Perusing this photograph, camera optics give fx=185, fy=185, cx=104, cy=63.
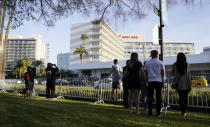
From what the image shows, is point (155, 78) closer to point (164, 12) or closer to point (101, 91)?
point (164, 12)

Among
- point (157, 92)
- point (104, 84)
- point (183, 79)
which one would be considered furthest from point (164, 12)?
point (104, 84)

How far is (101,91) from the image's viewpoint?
895cm

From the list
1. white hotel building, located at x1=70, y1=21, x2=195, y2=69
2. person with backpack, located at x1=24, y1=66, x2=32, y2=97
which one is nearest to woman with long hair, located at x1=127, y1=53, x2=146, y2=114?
person with backpack, located at x1=24, y1=66, x2=32, y2=97

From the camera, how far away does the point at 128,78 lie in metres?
5.61

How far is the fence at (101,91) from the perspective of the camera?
272 inches

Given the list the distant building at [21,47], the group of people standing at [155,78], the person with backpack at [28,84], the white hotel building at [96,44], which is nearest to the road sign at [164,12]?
the group of people standing at [155,78]

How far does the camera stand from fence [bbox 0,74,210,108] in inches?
272

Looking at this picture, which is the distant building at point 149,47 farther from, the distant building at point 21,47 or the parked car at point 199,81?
the parked car at point 199,81

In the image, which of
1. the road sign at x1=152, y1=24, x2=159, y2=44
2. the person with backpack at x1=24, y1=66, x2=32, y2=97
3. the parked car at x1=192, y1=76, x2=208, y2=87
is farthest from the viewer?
the person with backpack at x1=24, y1=66, x2=32, y2=97

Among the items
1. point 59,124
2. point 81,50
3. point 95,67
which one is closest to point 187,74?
point 59,124

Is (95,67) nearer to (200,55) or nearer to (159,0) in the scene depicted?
(200,55)

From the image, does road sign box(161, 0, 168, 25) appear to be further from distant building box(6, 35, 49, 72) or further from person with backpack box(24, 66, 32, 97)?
distant building box(6, 35, 49, 72)

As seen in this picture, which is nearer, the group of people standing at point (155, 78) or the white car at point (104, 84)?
the group of people standing at point (155, 78)

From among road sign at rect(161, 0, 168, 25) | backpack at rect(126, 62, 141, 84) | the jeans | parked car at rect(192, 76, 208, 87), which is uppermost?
road sign at rect(161, 0, 168, 25)
